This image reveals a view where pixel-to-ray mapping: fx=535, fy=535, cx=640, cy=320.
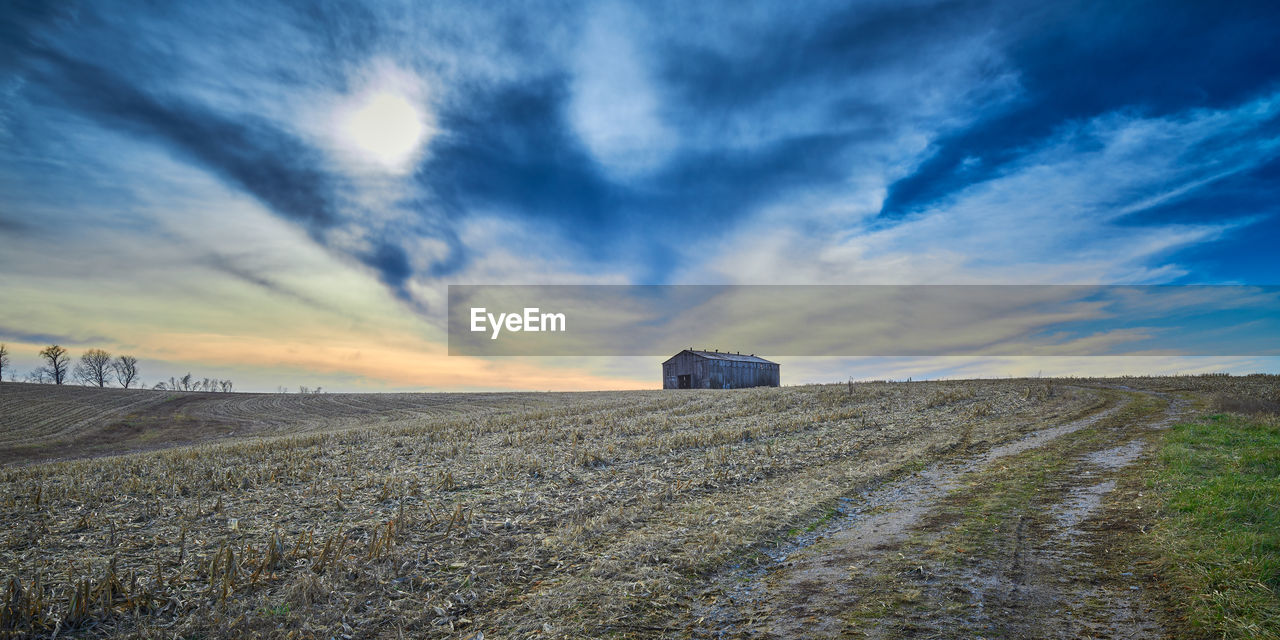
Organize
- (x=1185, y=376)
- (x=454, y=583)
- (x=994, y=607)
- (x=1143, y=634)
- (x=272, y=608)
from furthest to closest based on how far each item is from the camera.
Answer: (x=1185, y=376) → (x=454, y=583) → (x=272, y=608) → (x=994, y=607) → (x=1143, y=634)

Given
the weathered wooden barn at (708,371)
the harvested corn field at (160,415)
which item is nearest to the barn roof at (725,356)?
the weathered wooden barn at (708,371)

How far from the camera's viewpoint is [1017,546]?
833 centimetres

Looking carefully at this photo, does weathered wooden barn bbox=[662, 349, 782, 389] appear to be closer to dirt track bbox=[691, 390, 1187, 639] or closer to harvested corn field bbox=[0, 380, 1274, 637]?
harvested corn field bbox=[0, 380, 1274, 637]

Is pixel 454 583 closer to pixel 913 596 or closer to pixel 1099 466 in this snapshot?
pixel 913 596

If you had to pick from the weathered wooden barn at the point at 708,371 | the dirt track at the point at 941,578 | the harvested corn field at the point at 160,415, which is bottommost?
the harvested corn field at the point at 160,415

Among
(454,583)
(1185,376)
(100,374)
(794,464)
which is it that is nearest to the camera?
(454,583)

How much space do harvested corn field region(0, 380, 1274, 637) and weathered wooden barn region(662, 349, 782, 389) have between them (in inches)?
1990

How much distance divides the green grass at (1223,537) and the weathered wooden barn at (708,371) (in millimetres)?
59645

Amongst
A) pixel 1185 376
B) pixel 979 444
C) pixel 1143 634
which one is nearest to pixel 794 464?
pixel 979 444

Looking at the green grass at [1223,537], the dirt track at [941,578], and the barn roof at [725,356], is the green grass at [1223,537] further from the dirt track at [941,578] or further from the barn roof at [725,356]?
the barn roof at [725,356]

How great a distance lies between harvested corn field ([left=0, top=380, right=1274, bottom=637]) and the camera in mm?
7113

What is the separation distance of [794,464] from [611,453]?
605cm

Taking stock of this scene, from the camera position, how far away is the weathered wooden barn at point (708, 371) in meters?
74.0

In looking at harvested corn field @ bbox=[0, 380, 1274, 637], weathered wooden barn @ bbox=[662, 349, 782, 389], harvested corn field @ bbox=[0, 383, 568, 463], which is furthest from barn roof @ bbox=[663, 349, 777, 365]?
harvested corn field @ bbox=[0, 380, 1274, 637]
